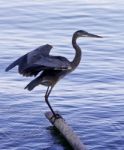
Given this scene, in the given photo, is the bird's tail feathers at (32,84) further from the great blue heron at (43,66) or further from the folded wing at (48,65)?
the folded wing at (48,65)

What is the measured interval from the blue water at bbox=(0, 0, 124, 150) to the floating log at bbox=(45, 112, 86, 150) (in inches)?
10.0

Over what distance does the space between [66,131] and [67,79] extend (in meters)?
3.95

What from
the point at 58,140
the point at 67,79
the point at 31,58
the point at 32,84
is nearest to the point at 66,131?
the point at 58,140

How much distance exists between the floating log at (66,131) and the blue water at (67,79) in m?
0.25

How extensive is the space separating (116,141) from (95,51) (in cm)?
563

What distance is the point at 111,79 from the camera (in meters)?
14.9

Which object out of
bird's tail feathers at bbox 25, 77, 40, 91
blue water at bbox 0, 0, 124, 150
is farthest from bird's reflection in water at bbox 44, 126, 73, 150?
bird's tail feathers at bbox 25, 77, 40, 91

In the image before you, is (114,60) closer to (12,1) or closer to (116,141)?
(116,141)

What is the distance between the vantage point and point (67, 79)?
1495cm

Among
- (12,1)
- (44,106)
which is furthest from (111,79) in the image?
(12,1)

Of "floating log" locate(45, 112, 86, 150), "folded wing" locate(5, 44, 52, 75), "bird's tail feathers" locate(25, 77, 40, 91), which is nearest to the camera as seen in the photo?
"floating log" locate(45, 112, 86, 150)

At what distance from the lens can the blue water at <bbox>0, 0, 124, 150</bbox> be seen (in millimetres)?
11828

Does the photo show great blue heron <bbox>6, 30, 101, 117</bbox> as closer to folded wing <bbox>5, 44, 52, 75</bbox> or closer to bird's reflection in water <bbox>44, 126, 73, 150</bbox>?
folded wing <bbox>5, 44, 52, 75</bbox>

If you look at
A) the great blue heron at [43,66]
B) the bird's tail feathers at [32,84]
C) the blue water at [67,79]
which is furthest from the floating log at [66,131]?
the bird's tail feathers at [32,84]
